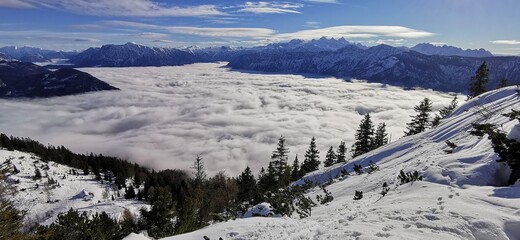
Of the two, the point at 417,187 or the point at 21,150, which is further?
the point at 21,150

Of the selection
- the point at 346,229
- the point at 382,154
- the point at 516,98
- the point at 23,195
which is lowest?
the point at 23,195

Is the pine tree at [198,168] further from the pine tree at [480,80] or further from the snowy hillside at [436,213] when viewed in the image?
the snowy hillside at [436,213]

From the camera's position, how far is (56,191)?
5408 inches

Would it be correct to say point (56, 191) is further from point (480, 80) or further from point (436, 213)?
point (436, 213)

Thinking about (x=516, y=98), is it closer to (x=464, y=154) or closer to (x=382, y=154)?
(x=382, y=154)

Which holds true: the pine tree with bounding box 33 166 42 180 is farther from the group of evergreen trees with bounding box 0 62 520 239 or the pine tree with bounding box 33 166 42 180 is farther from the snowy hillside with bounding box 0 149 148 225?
the snowy hillside with bounding box 0 149 148 225

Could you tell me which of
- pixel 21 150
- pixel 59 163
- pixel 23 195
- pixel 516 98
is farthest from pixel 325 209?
pixel 21 150

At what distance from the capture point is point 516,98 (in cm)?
2270

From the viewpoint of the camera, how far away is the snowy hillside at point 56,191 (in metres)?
110

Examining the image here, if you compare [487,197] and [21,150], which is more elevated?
[487,197]

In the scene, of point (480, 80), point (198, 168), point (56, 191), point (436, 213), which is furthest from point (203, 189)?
point (56, 191)

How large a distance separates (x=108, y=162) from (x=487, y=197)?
190 metres

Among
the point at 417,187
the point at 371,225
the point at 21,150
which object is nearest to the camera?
the point at 371,225

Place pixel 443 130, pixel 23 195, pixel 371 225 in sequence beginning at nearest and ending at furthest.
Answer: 1. pixel 371 225
2. pixel 443 130
3. pixel 23 195
